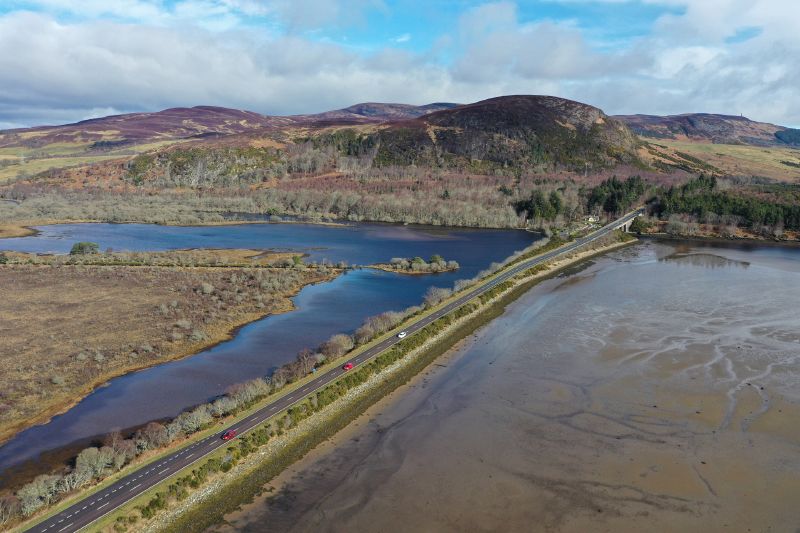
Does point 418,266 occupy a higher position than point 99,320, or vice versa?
point 418,266

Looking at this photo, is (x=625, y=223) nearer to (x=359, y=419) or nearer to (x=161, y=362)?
(x=359, y=419)

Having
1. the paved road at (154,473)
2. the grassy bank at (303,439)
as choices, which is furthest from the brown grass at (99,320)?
the grassy bank at (303,439)

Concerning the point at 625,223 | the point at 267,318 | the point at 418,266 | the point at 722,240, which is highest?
the point at 625,223

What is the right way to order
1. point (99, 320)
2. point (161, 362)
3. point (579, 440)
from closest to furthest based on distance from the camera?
point (579, 440) < point (161, 362) < point (99, 320)

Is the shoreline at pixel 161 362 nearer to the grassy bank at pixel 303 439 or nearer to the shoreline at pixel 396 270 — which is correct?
the grassy bank at pixel 303 439

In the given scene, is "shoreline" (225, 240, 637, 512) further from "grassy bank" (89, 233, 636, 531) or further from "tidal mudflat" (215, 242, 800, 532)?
"grassy bank" (89, 233, 636, 531)

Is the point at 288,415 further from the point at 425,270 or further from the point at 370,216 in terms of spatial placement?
the point at 370,216

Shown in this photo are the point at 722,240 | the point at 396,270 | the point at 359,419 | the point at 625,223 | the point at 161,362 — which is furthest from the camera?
the point at 625,223

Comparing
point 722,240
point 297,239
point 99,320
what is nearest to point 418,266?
point 297,239
